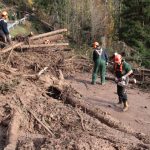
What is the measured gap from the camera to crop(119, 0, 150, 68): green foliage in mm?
27359

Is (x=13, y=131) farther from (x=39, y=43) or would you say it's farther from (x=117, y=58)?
(x=39, y=43)

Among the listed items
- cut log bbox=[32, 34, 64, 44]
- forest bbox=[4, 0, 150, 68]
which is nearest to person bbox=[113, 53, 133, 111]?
cut log bbox=[32, 34, 64, 44]

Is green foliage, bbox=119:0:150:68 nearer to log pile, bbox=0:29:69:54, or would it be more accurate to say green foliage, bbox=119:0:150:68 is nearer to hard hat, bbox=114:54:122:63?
log pile, bbox=0:29:69:54

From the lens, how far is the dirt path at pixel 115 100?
14.1m

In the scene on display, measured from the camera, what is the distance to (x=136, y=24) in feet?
91.1

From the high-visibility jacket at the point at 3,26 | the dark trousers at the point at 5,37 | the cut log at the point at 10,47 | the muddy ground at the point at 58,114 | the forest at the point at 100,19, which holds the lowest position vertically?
the forest at the point at 100,19

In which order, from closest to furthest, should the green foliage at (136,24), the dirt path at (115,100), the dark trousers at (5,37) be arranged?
1. the dirt path at (115,100)
2. the dark trousers at (5,37)
3. the green foliage at (136,24)

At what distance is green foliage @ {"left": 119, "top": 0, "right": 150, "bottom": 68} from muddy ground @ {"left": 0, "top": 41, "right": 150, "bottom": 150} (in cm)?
966

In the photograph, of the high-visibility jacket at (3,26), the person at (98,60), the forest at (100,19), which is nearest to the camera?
the person at (98,60)

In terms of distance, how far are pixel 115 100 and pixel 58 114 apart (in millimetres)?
3715

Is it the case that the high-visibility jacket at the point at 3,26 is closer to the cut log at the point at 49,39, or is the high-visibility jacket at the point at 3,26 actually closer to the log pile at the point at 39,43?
the log pile at the point at 39,43

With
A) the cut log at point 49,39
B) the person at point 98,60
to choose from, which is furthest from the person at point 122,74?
the cut log at point 49,39


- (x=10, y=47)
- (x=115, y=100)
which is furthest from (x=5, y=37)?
(x=115, y=100)

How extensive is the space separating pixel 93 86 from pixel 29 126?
5.73 m
